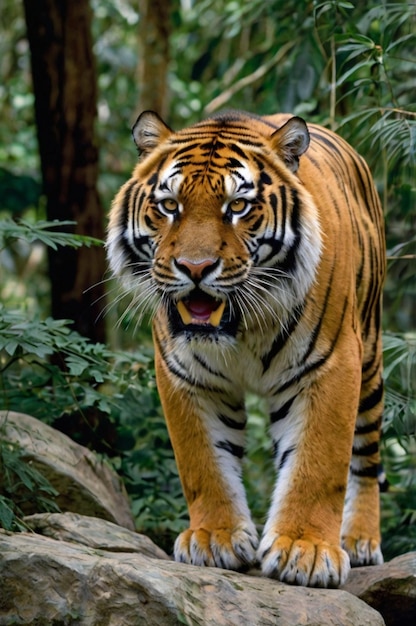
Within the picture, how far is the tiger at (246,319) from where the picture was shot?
124 inches

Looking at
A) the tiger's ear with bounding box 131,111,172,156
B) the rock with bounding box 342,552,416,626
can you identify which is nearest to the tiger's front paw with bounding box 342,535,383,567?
the rock with bounding box 342,552,416,626

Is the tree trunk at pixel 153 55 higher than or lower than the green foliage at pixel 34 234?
higher

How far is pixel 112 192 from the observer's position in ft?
27.6

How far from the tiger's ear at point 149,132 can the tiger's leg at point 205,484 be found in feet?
2.48

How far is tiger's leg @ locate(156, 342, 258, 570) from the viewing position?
132 inches

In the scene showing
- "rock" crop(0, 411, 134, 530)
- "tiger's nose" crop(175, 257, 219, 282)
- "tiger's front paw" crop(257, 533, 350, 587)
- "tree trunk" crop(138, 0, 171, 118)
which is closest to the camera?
"tiger's nose" crop(175, 257, 219, 282)

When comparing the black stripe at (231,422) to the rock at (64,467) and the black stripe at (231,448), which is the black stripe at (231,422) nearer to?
the black stripe at (231,448)

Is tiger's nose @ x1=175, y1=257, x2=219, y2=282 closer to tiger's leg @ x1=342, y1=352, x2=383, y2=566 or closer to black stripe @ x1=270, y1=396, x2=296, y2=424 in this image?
black stripe @ x1=270, y1=396, x2=296, y2=424

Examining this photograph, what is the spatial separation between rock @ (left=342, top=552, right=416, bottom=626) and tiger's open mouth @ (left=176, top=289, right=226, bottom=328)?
97cm

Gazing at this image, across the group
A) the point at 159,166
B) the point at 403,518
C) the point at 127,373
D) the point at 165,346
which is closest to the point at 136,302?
the point at 165,346

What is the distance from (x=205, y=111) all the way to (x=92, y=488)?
4.41 metres

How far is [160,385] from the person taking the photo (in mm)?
3562

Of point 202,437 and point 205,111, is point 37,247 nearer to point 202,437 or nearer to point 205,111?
point 205,111

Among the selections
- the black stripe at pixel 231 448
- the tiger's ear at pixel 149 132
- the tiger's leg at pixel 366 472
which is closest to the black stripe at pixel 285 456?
the black stripe at pixel 231 448
